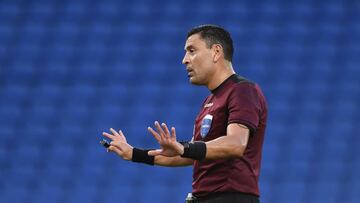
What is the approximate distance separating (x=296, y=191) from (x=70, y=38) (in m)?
1.89

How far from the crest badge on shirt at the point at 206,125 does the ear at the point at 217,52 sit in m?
0.18

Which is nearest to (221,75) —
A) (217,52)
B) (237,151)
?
(217,52)

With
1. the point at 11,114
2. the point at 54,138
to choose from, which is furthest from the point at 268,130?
the point at 11,114

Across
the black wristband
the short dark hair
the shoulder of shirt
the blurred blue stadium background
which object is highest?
the blurred blue stadium background

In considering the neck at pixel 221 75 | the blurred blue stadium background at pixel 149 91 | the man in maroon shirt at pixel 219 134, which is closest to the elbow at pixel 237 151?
the man in maroon shirt at pixel 219 134

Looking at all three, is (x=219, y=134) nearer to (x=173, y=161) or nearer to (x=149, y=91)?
(x=173, y=161)

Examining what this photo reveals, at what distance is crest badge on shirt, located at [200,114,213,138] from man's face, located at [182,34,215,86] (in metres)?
0.13

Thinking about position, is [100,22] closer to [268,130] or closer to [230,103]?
[268,130]

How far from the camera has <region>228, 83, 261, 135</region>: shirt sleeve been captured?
183 cm

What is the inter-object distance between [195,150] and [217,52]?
0.37 metres

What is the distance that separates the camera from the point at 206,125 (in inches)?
76.5

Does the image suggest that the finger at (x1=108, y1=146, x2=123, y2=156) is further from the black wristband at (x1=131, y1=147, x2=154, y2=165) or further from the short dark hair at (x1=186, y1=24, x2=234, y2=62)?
the short dark hair at (x1=186, y1=24, x2=234, y2=62)

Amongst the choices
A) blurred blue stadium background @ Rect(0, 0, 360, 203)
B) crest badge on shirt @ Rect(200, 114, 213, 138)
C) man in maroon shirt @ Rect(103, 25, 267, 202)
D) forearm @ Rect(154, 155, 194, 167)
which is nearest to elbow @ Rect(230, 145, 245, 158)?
man in maroon shirt @ Rect(103, 25, 267, 202)

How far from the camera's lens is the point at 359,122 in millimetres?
4680
